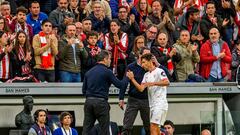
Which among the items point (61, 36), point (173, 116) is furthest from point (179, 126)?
point (61, 36)

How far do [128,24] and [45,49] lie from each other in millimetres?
2477

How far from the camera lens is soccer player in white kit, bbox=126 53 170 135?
56.4 feet

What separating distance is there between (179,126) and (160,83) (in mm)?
4107

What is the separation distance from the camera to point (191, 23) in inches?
863

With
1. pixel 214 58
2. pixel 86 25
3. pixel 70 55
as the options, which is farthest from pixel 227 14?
pixel 70 55

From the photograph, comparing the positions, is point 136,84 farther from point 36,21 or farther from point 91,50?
point 36,21

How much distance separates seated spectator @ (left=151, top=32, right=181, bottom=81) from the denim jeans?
5.50 ft

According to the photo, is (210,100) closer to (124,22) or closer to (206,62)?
→ (206,62)

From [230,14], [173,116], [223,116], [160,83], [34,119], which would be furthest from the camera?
[230,14]

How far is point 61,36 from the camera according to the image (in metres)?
20.1

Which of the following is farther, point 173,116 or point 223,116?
point 173,116

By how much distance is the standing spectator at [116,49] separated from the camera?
20375 millimetres

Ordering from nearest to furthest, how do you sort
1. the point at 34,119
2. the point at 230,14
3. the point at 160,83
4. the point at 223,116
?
the point at 160,83 → the point at 34,119 → the point at 223,116 → the point at 230,14

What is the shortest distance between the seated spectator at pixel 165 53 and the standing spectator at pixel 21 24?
8.63 ft
